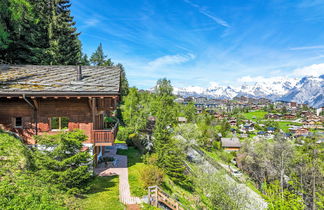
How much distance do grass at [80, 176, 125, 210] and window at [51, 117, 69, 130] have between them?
4582 millimetres

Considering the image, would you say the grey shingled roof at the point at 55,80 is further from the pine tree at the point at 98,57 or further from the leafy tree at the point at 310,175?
the pine tree at the point at 98,57

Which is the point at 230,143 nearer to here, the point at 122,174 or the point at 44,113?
the point at 122,174

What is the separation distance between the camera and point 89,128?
489 inches

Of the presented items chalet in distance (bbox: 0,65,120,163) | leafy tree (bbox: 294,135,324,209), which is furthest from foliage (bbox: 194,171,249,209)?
leafy tree (bbox: 294,135,324,209)

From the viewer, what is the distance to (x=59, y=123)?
12391 mm

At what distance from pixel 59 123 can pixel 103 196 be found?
6302 mm

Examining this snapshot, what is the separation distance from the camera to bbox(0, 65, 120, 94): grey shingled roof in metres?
11.3

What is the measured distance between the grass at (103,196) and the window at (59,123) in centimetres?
458

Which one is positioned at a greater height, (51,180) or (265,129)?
(51,180)

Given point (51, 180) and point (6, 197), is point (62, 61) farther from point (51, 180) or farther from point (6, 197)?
point (6, 197)

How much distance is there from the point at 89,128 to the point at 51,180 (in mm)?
4870

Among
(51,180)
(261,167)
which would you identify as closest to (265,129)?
(261,167)

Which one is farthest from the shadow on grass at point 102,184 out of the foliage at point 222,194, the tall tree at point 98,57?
the tall tree at point 98,57

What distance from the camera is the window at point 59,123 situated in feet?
40.6
